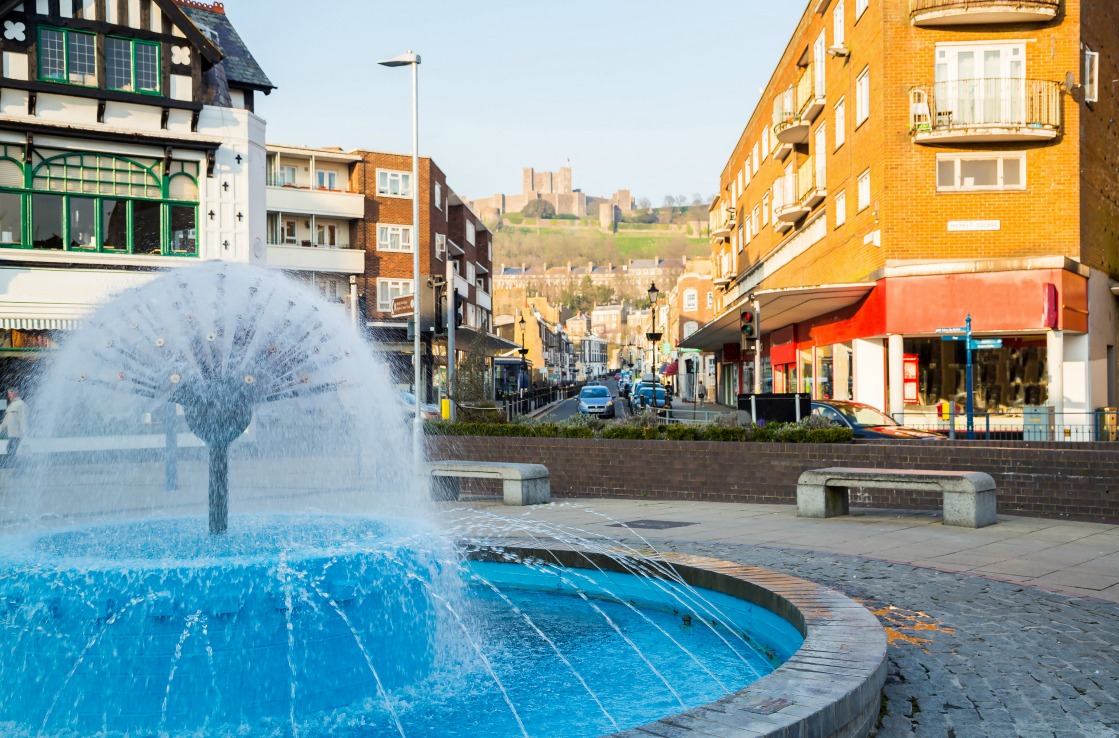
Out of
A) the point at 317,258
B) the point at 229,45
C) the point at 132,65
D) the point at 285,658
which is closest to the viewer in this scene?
the point at 285,658

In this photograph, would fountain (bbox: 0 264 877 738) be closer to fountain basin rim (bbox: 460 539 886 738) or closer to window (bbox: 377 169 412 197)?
fountain basin rim (bbox: 460 539 886 738)

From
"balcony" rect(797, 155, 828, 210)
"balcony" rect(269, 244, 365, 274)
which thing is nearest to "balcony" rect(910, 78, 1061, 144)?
"balcony" rect(797, 155, 828, 210)

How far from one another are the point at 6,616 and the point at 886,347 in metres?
25.5

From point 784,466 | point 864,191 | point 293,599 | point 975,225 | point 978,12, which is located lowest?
point 784,466

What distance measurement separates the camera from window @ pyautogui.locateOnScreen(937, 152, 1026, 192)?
26734mm

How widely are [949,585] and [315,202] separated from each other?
44.1 metres

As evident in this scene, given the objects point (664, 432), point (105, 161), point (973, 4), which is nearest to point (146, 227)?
point (105, 161)

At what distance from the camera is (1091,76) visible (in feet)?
Answer: 90.4

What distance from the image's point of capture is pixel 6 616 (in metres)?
5.96

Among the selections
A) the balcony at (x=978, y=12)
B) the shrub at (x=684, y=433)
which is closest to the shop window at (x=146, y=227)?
the shrub at (x=684, y=433)

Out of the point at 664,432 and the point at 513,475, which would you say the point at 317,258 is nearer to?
the point at 664,432

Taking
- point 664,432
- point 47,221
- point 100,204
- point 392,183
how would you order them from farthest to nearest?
point 392,183 < point 100,204 < point 47,221 < point 664,432

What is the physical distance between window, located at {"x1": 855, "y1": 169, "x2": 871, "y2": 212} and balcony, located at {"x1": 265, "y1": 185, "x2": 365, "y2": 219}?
27.9m

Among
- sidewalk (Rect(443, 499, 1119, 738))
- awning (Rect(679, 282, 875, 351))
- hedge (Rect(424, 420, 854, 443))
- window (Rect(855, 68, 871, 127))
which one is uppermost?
window (Rect(855, 68, 871, 127))
